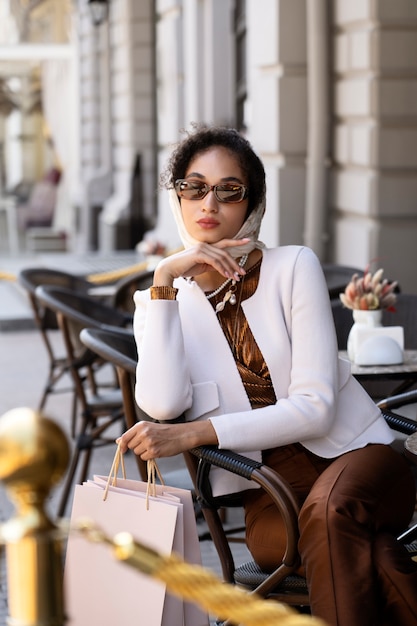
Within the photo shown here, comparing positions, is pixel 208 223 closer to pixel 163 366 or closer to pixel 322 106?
pixel 163 366

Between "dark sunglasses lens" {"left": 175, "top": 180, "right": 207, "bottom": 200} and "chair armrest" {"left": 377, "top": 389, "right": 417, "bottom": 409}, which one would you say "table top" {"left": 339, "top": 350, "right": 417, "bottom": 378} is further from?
"dark sunglasses lens" {"left": 175, "top": 180, "right": 207, "bottom": 200}

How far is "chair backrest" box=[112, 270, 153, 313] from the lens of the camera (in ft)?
23.5

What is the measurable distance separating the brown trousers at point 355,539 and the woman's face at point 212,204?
692 mm

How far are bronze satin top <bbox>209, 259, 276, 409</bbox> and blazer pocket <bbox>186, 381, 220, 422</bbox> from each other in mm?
80

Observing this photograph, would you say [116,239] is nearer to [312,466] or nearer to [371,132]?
[371,132]

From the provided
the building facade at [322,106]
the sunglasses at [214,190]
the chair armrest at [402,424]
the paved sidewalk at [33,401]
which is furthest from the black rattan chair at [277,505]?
the building facade at [322,106]

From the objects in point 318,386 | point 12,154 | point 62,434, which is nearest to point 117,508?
point 318,386

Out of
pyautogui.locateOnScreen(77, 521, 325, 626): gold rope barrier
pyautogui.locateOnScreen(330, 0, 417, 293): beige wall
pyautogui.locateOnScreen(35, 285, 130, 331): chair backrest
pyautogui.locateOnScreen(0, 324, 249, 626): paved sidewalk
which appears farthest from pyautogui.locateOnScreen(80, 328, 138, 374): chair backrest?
pyautogui.locateOnScreen(330, 0, 417, 293): beige wall

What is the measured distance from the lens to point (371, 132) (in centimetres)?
775

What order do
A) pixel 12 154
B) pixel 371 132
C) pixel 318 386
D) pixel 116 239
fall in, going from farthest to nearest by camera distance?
pixel 12 154
pixel 116 239
pixel 371 132
pixel 318 386

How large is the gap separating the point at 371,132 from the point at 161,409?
5.09 meters

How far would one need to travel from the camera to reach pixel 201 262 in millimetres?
3096

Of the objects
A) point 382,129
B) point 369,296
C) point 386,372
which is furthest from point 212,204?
point 382,129

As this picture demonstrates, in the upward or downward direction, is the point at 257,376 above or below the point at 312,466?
above
